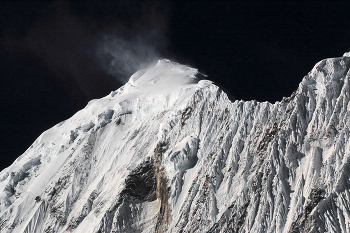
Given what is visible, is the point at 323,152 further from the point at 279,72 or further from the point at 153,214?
the point at 279,72

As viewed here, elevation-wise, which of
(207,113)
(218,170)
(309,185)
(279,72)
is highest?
(279,72)

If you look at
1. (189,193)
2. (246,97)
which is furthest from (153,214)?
(246,97)

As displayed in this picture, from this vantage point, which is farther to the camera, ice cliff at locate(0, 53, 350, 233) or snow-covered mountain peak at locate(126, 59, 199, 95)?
snow-covered mountain peak at locate(126, 59, 199, 95)

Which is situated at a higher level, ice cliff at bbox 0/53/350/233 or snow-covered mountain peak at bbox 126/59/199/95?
snow-covered mountain peak at bbox 126/59/199/95

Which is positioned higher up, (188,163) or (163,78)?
(163,78)

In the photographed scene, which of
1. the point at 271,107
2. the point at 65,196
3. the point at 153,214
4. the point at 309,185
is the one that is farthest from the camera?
the point at 65,196

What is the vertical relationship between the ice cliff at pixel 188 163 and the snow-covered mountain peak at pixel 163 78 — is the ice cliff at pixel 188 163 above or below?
below

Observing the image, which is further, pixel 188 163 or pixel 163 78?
pixel 163 78

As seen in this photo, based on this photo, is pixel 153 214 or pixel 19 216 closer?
pixel 153 214
